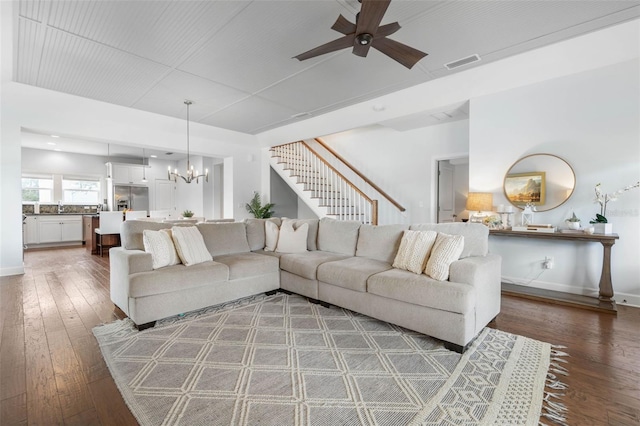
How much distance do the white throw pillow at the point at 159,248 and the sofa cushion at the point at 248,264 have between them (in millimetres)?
540

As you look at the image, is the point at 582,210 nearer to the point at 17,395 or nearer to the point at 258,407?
the point at 258,407

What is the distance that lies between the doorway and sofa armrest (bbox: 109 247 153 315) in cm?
521

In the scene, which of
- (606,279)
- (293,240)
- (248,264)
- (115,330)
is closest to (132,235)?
(115,330)

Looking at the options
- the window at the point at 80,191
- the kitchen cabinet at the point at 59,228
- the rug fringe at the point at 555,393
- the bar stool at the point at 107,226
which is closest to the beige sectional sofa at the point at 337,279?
the rug fringe at the point at 555,393

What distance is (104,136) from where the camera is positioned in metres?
4.98

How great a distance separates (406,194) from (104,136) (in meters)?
5.81

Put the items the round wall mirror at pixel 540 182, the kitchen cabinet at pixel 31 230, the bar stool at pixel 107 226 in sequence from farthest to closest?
the kitchen cabinet at pixel 31 230 → the bar stool at pixel 107 226 → the round wall mirror at pixel 540 182

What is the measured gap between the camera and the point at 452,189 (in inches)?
261

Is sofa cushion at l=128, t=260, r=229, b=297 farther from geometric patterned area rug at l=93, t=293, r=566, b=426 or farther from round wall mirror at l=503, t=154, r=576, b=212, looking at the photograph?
round wall mirror at l=503, t=154, r=576, b=212

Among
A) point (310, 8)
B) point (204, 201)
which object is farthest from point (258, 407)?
point (204, 201)

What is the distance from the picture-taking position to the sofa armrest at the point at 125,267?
2676 millimetres

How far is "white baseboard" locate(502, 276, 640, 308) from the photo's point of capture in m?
3.23

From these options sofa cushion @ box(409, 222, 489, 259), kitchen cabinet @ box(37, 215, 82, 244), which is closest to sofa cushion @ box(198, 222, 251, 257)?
sofa cushion @ box(409, 222, 489, 259)

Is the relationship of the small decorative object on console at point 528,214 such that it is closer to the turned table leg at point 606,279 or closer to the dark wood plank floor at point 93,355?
the turned table leg at point 606,279
